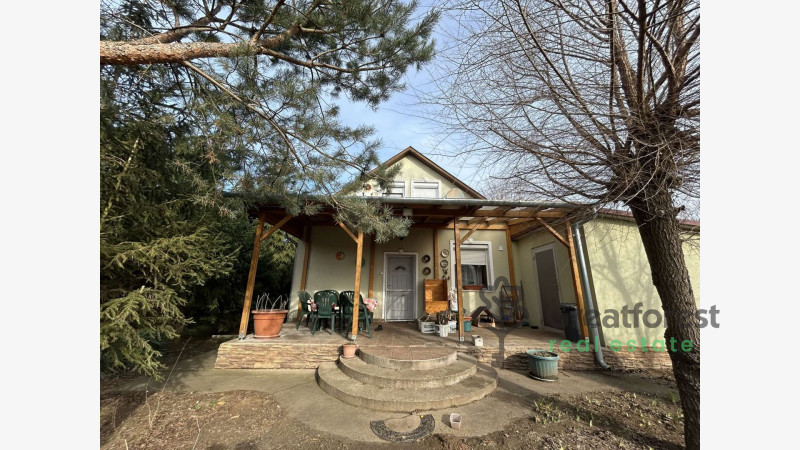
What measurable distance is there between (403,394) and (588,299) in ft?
12.9

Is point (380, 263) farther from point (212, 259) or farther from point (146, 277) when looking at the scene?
point (146, 277)

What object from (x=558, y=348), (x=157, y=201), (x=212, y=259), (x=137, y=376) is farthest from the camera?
(x=558, y=348)

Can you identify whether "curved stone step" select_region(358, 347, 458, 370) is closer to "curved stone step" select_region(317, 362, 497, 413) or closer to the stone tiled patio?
the stone tiled patio

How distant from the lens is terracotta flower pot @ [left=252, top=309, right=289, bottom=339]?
16.9ft

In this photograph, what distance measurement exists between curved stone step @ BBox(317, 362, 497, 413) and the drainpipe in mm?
2111

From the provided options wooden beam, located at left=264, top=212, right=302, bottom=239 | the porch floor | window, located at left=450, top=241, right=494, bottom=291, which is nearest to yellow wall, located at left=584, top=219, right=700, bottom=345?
the porch floor

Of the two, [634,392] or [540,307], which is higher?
[540,307]

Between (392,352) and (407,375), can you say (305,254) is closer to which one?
(392,352)

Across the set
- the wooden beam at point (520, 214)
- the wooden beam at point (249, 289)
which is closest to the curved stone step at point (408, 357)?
the wooden beam at point (249, 289)

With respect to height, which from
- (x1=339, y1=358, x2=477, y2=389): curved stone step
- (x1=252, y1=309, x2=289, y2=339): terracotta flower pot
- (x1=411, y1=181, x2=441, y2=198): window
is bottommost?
(x1=339, y1=358, x2=477, y2=389): curved stone step

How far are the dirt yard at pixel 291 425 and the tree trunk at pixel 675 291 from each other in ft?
1.87
